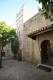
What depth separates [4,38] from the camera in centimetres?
2020

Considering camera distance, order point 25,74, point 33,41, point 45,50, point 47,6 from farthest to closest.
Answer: point 33,41, point 45,50, point 25,74, point 47,6

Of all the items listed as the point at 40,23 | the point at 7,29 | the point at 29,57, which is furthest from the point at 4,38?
the point at 40,23

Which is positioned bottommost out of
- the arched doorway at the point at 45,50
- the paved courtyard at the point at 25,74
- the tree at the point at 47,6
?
the paved courtyard at the point at 25,74

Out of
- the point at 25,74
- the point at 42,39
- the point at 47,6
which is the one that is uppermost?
the point at 47,6

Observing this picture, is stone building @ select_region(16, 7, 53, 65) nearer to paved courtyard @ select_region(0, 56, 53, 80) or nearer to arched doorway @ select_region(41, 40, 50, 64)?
arched doorway @ select_region(41, 40, 50, 64)

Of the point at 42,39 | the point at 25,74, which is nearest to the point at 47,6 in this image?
the point at 25,74

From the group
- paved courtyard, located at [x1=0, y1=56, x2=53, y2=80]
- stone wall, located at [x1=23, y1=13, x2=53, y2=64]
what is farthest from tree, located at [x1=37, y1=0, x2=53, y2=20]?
stone wall, located at [x1=23, y1=13, x2=53, y2=64]

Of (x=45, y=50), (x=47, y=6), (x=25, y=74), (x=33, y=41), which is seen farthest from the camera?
(x=33, y=41)

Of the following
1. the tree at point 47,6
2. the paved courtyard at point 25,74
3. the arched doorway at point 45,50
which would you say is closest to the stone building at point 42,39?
the arched doorway at point 45,50

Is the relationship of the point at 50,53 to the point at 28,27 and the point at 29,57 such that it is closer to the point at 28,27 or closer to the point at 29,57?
the point at 29,57

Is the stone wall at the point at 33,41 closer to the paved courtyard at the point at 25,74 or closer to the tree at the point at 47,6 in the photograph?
the paved courtyard at the point at 25,74

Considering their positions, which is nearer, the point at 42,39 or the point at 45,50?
the point at 42,39

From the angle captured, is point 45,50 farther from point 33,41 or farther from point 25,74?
point 25,74

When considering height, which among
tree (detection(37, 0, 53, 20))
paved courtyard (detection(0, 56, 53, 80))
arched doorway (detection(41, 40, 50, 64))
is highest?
tree (detection(37, 0, 53, 20))
